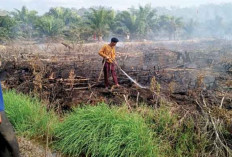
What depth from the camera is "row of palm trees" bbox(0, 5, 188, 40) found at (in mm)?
25873

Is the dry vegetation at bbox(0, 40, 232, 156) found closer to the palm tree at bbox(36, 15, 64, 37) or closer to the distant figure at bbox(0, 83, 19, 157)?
the distant figure at bbox(0, 83, 19, 157)

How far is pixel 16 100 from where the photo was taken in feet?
17.2

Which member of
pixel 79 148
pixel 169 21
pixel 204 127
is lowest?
pixel 79 148

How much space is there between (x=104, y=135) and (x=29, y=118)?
1.66 metres

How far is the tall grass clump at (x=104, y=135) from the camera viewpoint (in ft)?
12.9

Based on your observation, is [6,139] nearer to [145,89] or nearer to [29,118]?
[29,118]

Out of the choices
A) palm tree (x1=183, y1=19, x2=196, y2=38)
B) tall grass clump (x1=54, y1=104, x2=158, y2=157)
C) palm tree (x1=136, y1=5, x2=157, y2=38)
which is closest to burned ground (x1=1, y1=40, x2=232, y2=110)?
tall grass clump (x1=54, y1=104, x2=158, y2=157)

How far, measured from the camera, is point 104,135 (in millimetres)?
4238

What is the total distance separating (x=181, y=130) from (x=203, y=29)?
55.0 m

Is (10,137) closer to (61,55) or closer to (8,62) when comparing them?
(8,62)

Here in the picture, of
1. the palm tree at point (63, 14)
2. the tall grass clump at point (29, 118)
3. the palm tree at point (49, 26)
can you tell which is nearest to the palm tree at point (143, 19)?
the palm tree at point (63, 14)

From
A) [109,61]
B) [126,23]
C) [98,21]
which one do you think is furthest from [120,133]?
[126,23]

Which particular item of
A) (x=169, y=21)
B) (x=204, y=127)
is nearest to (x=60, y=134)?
(x=204, y=127)

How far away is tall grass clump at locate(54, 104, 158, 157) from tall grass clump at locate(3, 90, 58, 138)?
1.13ft
